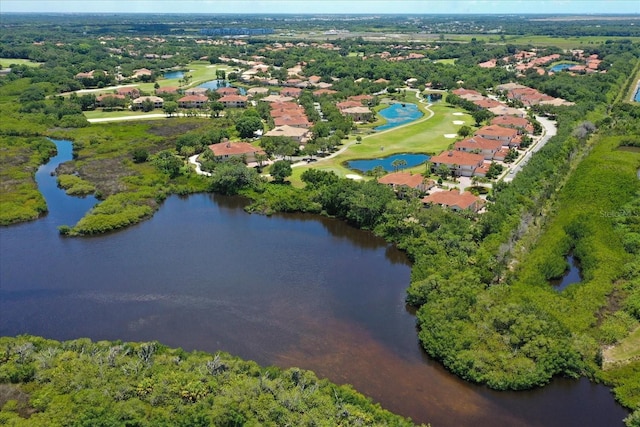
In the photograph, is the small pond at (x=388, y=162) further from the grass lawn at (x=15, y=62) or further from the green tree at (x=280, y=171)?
the grass lawn at (x=15, y=62)

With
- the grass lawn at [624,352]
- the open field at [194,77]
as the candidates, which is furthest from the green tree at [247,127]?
the grass lawn at [624,352]

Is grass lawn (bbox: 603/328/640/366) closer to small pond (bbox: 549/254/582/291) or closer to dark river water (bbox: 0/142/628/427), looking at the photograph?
dark river water (bbox: 0/142/628/427)

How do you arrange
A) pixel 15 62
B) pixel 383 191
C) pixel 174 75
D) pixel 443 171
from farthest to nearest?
pixel 15 62 → pixel 174 75 → pixel 443 171 → pixel 383 191

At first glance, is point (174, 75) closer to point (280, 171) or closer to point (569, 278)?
point (280, 171)

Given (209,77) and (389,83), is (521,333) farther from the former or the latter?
(209,77)

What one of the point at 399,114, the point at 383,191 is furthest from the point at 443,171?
the point at 399,114

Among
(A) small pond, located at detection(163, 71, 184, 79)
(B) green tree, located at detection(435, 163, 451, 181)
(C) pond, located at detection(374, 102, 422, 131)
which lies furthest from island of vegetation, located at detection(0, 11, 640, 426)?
(A) small pond, located at detection(163, 71, 184, 79)

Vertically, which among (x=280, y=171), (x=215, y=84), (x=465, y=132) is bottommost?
(x=215, y=84)
